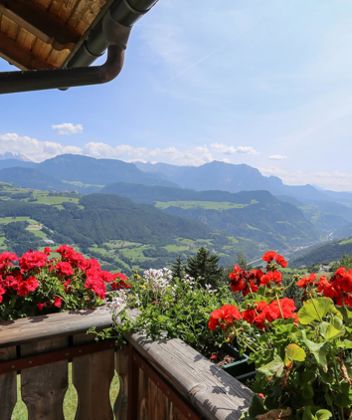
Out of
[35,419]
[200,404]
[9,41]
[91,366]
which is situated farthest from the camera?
[9,41]

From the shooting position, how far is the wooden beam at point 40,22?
84.3 inches

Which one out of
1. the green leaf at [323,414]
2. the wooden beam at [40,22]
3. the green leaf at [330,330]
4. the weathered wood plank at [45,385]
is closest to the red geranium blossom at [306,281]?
the green leaf at [330,330]

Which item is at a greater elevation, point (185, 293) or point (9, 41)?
point (9, 41)

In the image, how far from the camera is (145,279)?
200 cm

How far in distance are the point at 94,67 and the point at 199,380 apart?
1914 mm

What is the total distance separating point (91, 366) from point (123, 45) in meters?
1.80

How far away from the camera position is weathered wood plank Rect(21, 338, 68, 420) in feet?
5.04

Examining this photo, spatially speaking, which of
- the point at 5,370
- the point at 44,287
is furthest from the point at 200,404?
the point at 44,287

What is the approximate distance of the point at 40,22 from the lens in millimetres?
2174

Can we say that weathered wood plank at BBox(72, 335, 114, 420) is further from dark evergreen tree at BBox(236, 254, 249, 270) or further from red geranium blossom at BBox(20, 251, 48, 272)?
dark evergreen tree at BBox(236, 254, 249, 270)

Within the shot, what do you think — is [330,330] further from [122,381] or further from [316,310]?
[122,381]

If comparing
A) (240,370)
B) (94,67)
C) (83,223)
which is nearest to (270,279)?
(240,370)

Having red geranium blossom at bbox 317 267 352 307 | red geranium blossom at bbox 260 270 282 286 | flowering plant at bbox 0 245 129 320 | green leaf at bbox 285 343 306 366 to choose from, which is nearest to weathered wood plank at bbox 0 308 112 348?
flowering plant at bbox 0 245 129 320

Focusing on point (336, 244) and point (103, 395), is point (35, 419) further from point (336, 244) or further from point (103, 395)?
point (336, 244)
